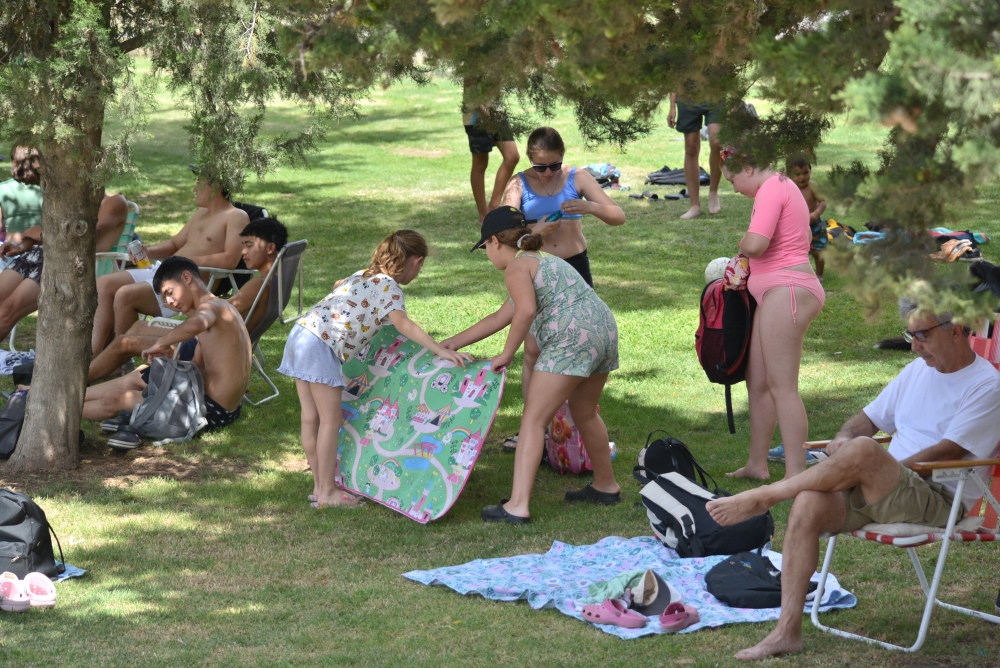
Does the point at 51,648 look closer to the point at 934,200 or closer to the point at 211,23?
the point at 211,23

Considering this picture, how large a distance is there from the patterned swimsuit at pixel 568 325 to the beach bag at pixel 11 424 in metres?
2.96

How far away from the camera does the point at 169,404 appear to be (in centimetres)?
665

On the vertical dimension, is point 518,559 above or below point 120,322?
below

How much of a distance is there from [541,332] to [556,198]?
140 centimetres

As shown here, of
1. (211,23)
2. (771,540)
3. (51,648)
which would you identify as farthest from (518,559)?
(211,23)

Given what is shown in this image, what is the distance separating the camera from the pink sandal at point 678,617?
4160mm

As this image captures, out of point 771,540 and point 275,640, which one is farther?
point 771,540

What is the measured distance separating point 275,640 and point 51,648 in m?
0.77

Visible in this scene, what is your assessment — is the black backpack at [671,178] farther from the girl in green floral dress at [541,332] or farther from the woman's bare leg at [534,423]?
the woman's bare leg at [534,423]

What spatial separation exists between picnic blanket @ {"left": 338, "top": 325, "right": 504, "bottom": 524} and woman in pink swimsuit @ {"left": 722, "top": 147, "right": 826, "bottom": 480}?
133cm

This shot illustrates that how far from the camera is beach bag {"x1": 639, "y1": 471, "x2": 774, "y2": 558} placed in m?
4.94

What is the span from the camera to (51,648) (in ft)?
13.1

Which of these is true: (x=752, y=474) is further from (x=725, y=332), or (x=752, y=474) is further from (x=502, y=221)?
(x=502, y=221)

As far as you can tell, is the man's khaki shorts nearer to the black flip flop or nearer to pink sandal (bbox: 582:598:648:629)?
pink sandal (bbox: 582:598:648:629)
